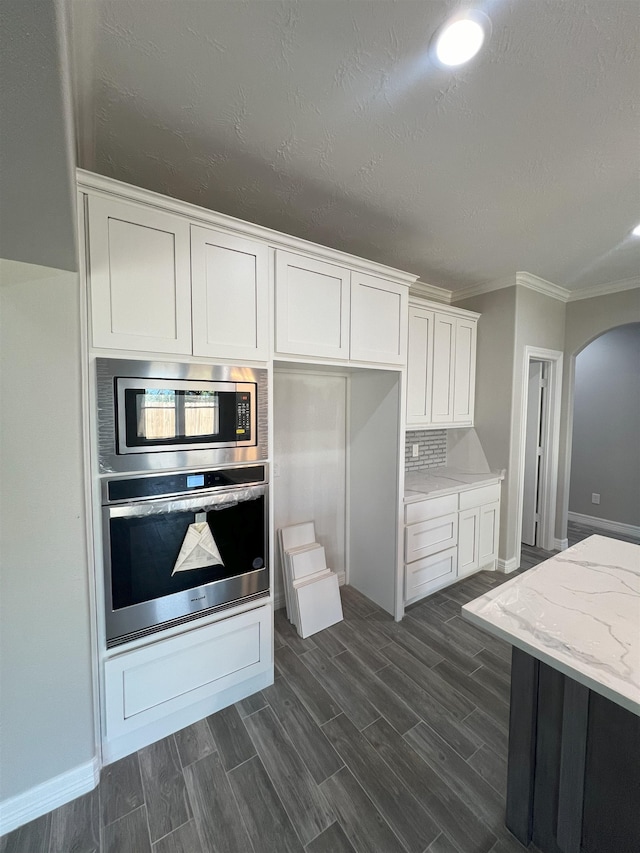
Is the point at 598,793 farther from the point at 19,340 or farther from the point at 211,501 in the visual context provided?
the point at 19,340

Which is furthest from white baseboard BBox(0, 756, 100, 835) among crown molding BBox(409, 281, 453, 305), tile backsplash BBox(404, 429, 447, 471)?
crown molding BBox(409, 281, 453, 305)

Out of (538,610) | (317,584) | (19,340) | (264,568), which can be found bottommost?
(317,584)

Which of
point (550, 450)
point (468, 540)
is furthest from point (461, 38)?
point (550, 450)

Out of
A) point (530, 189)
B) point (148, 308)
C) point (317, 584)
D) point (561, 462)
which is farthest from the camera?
point (561, 462)

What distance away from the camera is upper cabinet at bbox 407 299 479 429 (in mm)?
2873

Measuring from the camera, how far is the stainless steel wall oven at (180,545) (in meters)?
1.50

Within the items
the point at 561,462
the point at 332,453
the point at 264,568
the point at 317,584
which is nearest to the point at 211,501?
the point at 264,568

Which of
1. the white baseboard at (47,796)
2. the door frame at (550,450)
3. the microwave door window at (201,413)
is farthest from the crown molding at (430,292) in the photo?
the white baseboard at (47,796)

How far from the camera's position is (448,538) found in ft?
9.46

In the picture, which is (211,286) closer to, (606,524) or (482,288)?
(482,288)

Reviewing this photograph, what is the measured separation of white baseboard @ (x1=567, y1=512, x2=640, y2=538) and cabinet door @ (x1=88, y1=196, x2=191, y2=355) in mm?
5377

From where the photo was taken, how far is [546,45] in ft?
3.72

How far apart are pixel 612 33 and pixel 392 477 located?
2221 millimetres

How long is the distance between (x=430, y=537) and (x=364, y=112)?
261cm
